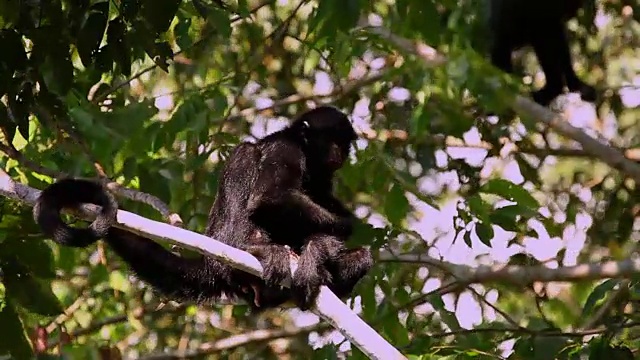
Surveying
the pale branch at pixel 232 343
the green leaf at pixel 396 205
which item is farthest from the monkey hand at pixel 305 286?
the pale branch at pixel 232 343

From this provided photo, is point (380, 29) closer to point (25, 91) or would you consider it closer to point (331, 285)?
point (331, 285)

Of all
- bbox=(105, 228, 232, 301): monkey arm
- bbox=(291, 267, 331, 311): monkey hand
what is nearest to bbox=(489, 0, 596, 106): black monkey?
bbox=(291, 267, 331, 311): monkey hand

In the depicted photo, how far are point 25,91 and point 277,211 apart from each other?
1298 millimetres

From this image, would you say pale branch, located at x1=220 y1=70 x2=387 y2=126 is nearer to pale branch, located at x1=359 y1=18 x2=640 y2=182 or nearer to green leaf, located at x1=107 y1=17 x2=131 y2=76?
pale branch, located at x1=359 y1=18 x2=640 y2=182

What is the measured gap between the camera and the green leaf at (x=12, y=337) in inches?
100

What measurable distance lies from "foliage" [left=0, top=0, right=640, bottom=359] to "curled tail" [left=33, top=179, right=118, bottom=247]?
0.31 feet

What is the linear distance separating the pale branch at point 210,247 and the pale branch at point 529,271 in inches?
39.7

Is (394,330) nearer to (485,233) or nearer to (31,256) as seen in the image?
(485,233)

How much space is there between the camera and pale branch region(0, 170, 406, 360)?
9.50 feet

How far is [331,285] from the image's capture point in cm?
399

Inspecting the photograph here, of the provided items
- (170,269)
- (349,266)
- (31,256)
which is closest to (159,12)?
(31,256)

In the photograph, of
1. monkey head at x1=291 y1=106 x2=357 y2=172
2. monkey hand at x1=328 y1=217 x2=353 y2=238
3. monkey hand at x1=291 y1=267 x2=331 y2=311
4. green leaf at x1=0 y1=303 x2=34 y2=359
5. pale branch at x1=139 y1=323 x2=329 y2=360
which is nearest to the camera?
green leaf at x1=0 y1=303 x2=34 y2=359

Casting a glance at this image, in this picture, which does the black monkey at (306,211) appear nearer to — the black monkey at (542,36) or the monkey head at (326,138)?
the monkey head at (326,138)

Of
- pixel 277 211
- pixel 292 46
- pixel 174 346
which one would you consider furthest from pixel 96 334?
pixel 277 211
